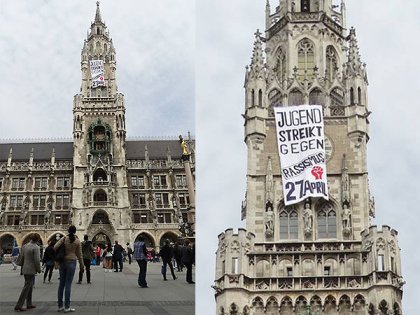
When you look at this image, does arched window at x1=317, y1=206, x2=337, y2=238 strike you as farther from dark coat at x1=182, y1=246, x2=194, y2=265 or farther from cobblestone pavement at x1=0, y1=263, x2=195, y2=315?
cobblestone pavement at x1=0, y1=263, x2=195, y2=315

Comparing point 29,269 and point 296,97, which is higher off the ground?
point 296,97

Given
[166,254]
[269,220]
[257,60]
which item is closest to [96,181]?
[257,60]

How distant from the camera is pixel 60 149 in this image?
46969mm

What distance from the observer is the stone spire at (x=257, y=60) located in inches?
1024

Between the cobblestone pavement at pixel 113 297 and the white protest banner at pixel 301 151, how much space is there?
41.0 ft

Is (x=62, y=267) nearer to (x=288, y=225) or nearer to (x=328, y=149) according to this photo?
(x=288, y=225)

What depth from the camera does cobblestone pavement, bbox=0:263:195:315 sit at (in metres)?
7.88

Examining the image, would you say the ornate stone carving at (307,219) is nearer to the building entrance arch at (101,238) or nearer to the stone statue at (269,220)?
the stone statue at (269,220)

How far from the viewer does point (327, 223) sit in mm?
23844

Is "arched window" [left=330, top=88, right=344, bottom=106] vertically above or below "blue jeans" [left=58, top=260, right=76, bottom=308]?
above

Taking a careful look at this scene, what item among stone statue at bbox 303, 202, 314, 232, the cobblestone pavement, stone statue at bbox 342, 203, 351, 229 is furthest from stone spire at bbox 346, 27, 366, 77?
the cobblestone pavement

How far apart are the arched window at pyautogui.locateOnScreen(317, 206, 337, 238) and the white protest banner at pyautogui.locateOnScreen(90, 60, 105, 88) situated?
82.5ft

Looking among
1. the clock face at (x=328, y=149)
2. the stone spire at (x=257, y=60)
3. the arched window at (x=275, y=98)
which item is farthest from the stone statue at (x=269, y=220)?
the stone spire at (x=257, y=60)

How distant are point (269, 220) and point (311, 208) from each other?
1.61 metres
